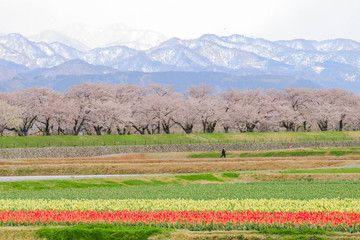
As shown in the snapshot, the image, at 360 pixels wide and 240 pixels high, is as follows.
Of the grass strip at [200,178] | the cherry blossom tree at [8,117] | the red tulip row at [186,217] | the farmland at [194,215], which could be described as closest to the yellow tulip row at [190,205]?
the farmland at [194,215]

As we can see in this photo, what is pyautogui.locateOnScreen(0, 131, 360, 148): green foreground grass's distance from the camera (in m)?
84.2

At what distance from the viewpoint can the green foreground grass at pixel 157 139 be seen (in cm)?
8418

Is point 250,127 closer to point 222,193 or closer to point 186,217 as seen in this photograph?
point 222,193

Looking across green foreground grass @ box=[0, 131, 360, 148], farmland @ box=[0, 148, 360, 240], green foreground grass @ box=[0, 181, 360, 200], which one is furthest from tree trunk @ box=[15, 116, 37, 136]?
farmland @ box=[0, 148, 360, 240]

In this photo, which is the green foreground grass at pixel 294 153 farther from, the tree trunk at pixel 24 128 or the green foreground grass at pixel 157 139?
the tree trunk at pixel 24 128

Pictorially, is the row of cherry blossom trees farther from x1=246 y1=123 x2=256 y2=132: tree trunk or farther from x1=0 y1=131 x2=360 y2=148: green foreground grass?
x1=0 y1=131 x2=360 y2=148: green foreground grass

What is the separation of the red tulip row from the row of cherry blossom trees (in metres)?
84.0

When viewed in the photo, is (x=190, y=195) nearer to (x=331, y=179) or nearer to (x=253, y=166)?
(x=331, y=179)

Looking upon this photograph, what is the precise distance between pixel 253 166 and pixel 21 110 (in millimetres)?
73801

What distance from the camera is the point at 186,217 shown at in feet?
62.8

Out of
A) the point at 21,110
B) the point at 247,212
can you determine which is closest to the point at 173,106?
the point at 21,110

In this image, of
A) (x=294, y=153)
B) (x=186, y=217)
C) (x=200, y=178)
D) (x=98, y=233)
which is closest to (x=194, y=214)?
(x=186, y=217)

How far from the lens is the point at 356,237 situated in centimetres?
1650

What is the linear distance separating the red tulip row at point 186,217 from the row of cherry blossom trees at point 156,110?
275 feet
